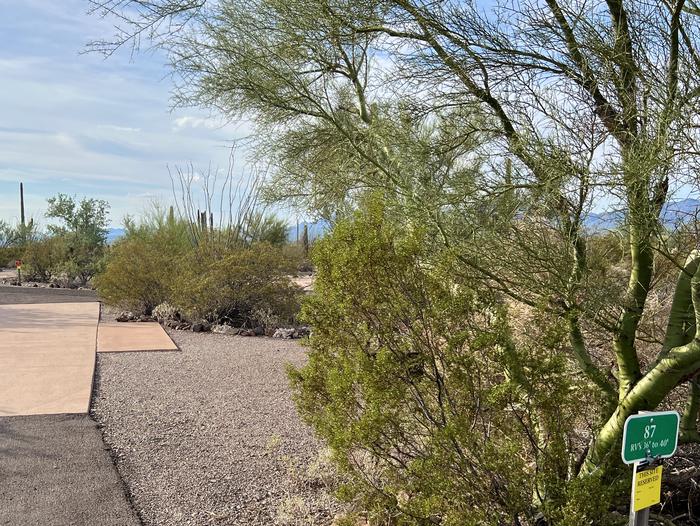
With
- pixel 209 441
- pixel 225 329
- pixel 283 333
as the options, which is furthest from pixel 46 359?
pixel 209 441

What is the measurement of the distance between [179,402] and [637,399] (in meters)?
5.87

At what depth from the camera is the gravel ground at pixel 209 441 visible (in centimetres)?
522

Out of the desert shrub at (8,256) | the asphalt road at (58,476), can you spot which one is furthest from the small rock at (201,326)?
the desert shrub at (8,256)

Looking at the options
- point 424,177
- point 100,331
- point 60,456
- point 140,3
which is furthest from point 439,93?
point 100,331

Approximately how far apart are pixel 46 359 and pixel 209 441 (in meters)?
5.44

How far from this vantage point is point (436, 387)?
3955 mm

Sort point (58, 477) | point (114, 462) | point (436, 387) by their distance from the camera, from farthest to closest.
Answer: point (114, 462)
point (58, 477)
point (436, 387)

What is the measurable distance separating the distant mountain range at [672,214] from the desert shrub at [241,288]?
1142 centimetres

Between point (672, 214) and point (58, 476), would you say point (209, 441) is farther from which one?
point (672, 214)

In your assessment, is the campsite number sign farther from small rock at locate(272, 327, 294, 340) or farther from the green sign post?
small rock at locate(272, 327, 294, 340)

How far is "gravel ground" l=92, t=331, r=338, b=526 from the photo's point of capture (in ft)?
17.1

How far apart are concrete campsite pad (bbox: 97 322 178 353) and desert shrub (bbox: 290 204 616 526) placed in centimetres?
914

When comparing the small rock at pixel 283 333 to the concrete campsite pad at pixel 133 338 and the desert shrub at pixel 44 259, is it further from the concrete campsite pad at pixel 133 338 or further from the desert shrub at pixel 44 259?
the desert shrub at pixel 44 259

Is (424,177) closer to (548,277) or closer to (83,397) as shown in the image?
(548,277)
